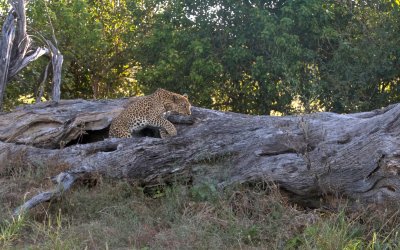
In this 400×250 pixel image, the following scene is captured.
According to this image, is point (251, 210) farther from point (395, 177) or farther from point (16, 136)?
point (16, 136)

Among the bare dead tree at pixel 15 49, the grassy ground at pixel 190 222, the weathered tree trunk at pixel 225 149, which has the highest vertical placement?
the bare dead tree at pixel 15 49

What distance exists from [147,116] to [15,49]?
290 centimetres

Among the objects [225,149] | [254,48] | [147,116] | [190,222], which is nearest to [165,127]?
[147,116]

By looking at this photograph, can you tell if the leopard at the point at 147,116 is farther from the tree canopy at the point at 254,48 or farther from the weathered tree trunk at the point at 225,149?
the tree canopy at the point at 254,48

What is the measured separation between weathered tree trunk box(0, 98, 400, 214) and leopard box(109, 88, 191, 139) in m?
0.17

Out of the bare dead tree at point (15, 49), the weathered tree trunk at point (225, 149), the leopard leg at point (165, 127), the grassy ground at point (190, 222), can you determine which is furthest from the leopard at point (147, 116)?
the bare dead tree at point (15, 49)

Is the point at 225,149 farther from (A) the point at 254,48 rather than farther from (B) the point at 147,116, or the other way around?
(A) the point at 254,48

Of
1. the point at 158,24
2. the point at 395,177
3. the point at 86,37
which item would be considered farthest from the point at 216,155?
the point at 86,37

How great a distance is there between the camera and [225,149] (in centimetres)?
713

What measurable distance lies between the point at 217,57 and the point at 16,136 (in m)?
4.44

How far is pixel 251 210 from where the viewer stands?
618cm

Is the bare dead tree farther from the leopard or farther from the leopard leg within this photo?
the leopard leg

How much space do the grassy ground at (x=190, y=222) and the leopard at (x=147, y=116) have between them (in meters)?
1.36

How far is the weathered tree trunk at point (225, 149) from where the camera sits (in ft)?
19.5
